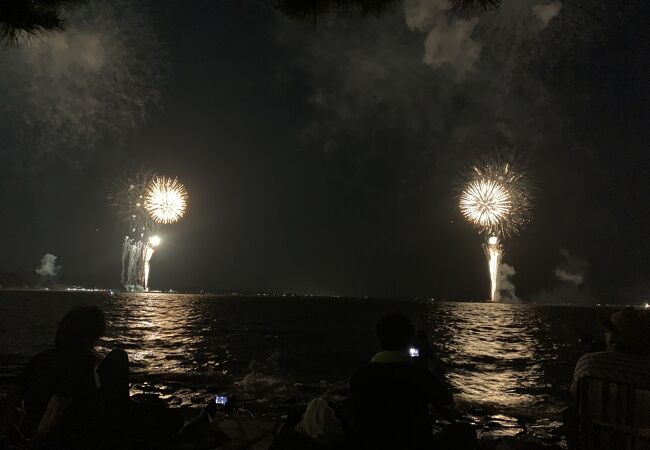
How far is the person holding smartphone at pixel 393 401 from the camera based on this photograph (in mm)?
3523

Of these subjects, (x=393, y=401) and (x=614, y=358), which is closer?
(x=393, y=401)

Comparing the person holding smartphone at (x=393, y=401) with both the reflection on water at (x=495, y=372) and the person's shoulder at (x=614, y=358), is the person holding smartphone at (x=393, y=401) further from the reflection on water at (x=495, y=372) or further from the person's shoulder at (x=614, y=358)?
the reflection on water at (x=495, y=372)

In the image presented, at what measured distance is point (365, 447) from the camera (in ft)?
11.7

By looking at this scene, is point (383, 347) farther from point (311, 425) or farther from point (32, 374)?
point (32, 374)

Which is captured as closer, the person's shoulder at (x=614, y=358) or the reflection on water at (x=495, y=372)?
the person's shoulder at (x=614, y=358)

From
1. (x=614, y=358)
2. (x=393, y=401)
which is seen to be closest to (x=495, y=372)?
(x=614, y=358)

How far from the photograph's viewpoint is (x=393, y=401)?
3527 millimetres

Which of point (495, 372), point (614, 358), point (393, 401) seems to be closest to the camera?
point (393, 401)

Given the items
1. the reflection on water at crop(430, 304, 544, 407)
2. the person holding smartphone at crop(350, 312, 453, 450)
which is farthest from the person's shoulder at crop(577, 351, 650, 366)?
the reflection on water at crop(430, 304, 544, 407)

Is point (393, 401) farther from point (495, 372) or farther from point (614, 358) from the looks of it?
point (495, 372)

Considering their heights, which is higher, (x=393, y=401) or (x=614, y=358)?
(x=614, y=358)

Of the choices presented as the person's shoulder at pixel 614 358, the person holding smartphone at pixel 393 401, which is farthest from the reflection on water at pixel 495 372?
the person holding smartphone at pixel 393 401

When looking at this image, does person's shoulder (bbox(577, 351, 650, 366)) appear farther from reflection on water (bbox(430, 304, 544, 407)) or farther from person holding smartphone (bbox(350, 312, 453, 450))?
reflection on water (bbox(430, 304, 544, 407))

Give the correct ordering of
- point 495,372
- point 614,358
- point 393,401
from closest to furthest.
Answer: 1. point 393,401
2. point 614,358
3. point 495,372
